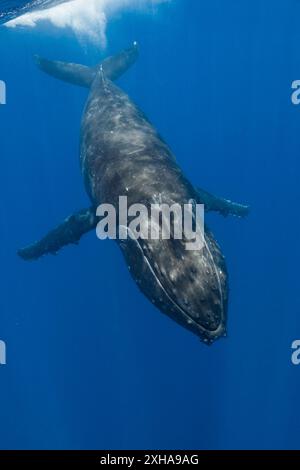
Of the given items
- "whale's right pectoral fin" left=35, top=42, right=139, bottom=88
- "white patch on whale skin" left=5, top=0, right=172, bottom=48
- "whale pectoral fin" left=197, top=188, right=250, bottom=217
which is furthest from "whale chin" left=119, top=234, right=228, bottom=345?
"white patch on whale skin" left=5, top=0, right=172, bottom=48

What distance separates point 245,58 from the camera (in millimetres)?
50125

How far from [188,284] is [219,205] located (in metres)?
6.59

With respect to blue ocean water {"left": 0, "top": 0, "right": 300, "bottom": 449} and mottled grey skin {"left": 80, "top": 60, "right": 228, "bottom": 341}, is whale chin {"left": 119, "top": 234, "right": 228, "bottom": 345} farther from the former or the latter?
blue ocean water {"left": 0, "top": 0, "right": 300, "bottom": 449}

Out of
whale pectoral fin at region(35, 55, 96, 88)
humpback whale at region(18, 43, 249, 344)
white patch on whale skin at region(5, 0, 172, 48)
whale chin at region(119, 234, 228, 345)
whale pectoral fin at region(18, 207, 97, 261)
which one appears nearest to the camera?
whale chin at region(119, 234, 228, 345)

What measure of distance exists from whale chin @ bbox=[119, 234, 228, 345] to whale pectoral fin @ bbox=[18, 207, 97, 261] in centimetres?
398

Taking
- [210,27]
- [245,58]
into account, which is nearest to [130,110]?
[210,27]

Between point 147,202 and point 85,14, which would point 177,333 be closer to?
point 147,202

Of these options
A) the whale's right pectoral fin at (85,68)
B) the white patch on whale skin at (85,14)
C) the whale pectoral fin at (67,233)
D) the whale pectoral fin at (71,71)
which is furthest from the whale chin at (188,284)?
the white patch on whale skin at (85,14)

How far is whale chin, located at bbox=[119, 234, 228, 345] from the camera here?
240 inches

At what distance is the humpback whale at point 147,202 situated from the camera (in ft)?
20.3

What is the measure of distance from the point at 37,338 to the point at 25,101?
121 ft

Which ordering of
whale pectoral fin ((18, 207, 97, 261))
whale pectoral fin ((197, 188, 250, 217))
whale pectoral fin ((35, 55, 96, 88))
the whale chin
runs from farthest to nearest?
1. whale pectoral fin ((35, 55, 96, 88))
2. whale pectoral fin ((197, 188, 250, 217))
3. whale pectoral fin ((18, 207, 97, 261))
4. the whale chin

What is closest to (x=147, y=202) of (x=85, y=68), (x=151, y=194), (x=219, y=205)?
(x=151, y=194)
